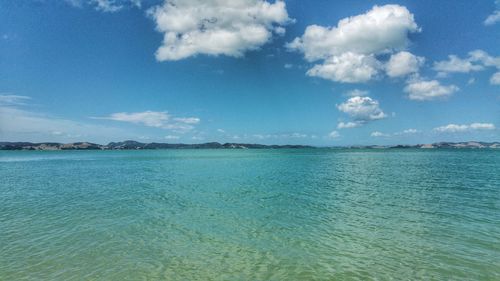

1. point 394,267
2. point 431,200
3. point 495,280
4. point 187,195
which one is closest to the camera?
point 495,280

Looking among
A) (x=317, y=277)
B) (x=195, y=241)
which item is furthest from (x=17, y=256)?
(x=317, y=277)

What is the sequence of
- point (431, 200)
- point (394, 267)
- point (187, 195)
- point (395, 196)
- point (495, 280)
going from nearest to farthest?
point (495, 280)
point (394, 267)
point (431, 200)
point (395, 196)
point (187, 195)

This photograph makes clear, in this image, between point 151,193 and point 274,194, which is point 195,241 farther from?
point 151,193

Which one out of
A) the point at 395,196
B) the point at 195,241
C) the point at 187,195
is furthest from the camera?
the point at 187,195

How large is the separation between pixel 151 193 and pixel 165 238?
17.5 m

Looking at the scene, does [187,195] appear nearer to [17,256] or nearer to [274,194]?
[274,194]

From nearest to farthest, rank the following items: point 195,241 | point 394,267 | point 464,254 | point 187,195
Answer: point 394,267
point 464,254
point 195,241
point 187,195

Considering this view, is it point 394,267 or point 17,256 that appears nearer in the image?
point 394,267

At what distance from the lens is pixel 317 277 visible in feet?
36.9

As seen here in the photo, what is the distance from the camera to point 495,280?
10797mm

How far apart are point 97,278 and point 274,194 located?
68.8 feet

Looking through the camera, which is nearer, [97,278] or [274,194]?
[97,278]

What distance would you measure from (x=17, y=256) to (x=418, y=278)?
53.6 ft

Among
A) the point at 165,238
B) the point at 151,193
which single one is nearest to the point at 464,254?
the point at 165,238
